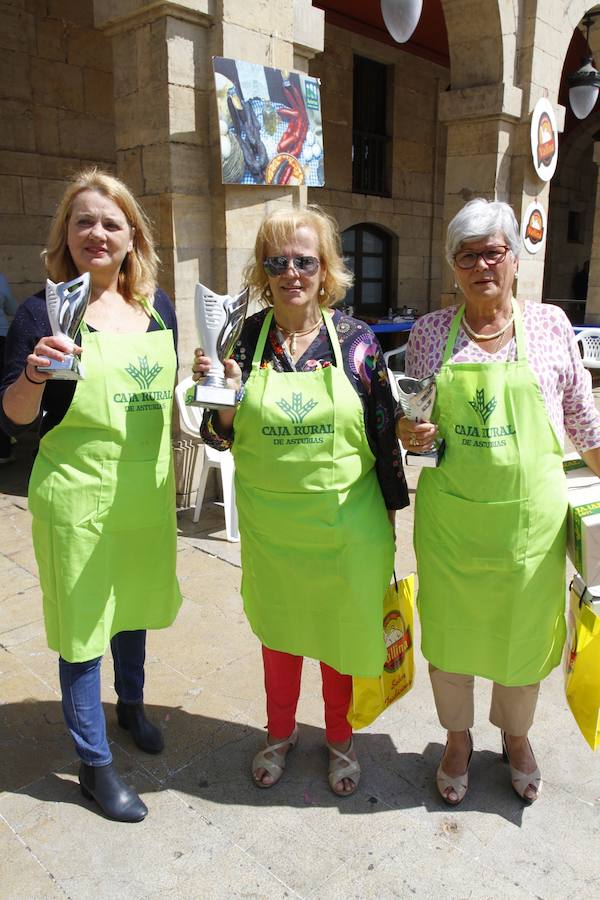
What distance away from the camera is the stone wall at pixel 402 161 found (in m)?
10.0

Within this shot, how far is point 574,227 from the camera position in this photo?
16.1m

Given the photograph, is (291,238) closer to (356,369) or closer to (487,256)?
(356,369)

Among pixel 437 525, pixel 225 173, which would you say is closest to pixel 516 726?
pixel 437 525

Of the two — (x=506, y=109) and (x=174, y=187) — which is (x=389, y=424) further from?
(x=506, y=109)

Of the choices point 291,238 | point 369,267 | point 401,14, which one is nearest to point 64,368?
point 291,238

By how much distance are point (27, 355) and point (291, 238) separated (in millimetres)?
816

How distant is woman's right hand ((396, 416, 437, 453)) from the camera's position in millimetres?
1940

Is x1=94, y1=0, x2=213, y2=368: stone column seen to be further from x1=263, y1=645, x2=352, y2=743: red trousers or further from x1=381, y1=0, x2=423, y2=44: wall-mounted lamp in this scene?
x1=263, y1=645, x2=352, y2=743: red trousers

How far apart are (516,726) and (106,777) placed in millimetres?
1301

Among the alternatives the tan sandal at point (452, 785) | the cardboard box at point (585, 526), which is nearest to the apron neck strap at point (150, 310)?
the cardboard box at point (585, 526)

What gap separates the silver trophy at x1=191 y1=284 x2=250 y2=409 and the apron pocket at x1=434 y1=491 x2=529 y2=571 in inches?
27.9

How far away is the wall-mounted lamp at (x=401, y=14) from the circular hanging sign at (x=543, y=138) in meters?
2.34

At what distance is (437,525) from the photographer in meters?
2.11

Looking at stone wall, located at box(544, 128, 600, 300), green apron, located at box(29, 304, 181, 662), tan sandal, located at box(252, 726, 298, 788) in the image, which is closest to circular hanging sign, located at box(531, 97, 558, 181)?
green apron, located at box(29, 304, 181, 662)
